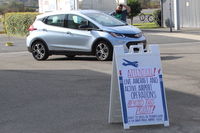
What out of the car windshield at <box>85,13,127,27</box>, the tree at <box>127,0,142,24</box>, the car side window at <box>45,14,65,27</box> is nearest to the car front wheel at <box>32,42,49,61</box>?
the car side window at <box>45,14,65,27</box>

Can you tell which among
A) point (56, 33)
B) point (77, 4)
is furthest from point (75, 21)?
point (77, 4)

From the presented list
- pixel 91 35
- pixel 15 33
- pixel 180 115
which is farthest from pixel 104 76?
pixel 15 33

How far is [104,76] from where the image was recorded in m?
12.5

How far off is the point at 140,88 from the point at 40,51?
386 inches

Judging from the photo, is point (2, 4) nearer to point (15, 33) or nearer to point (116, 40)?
point (15, 33)

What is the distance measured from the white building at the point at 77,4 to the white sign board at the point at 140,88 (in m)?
27.0

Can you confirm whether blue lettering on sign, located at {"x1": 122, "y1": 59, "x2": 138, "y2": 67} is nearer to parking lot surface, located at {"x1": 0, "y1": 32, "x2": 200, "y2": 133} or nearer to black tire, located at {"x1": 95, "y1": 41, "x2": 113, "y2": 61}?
parking lot surface, located at {"x1": 0, "y1": 32, "x2": 200, "y2": 133}

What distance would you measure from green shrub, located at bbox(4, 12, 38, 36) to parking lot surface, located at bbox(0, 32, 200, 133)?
45.2 feet

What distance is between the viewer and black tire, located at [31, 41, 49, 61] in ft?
55.0

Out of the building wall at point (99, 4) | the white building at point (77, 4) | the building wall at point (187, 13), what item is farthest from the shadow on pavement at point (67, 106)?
the building wall at point (99, 4)

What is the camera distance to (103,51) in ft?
51.3

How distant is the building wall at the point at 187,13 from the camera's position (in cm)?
3052

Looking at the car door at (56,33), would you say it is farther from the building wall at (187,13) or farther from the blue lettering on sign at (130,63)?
the building wall at (187,13)

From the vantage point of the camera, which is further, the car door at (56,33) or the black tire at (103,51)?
the car door at (56,33)
